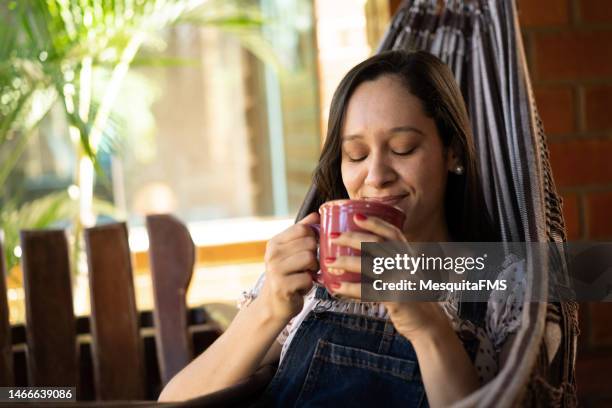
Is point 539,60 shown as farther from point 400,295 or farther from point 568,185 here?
point 400,295

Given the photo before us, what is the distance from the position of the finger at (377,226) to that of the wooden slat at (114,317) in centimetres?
91

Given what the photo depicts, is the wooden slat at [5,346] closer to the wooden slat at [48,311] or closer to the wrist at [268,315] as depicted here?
the wooden slat at [48,311]

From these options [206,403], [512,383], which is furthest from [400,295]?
[206,403]

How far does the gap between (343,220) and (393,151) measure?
0.26m

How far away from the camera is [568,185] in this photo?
1.70 m

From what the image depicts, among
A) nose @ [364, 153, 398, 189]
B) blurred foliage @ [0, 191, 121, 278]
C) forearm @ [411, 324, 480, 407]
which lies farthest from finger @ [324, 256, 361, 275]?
blurred foliage @ [0, 191, 121, 278]

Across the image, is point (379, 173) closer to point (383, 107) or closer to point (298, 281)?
point (383, 107)

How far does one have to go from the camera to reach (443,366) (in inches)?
35.2

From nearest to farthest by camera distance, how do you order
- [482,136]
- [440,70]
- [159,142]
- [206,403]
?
1. [206,403]
2. [440,70]
3. [482,136]
4. [159,142]

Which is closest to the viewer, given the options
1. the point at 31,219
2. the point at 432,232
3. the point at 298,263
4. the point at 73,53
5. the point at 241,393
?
the point at 298,263

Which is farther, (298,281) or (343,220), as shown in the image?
(298,281)

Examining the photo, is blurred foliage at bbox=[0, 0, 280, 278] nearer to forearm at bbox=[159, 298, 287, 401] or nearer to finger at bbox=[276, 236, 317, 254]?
forearm at bbox=[159, 298, 287, 401]

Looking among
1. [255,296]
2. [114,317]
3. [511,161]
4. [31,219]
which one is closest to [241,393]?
[255,296]

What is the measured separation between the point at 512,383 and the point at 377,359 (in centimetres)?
27
